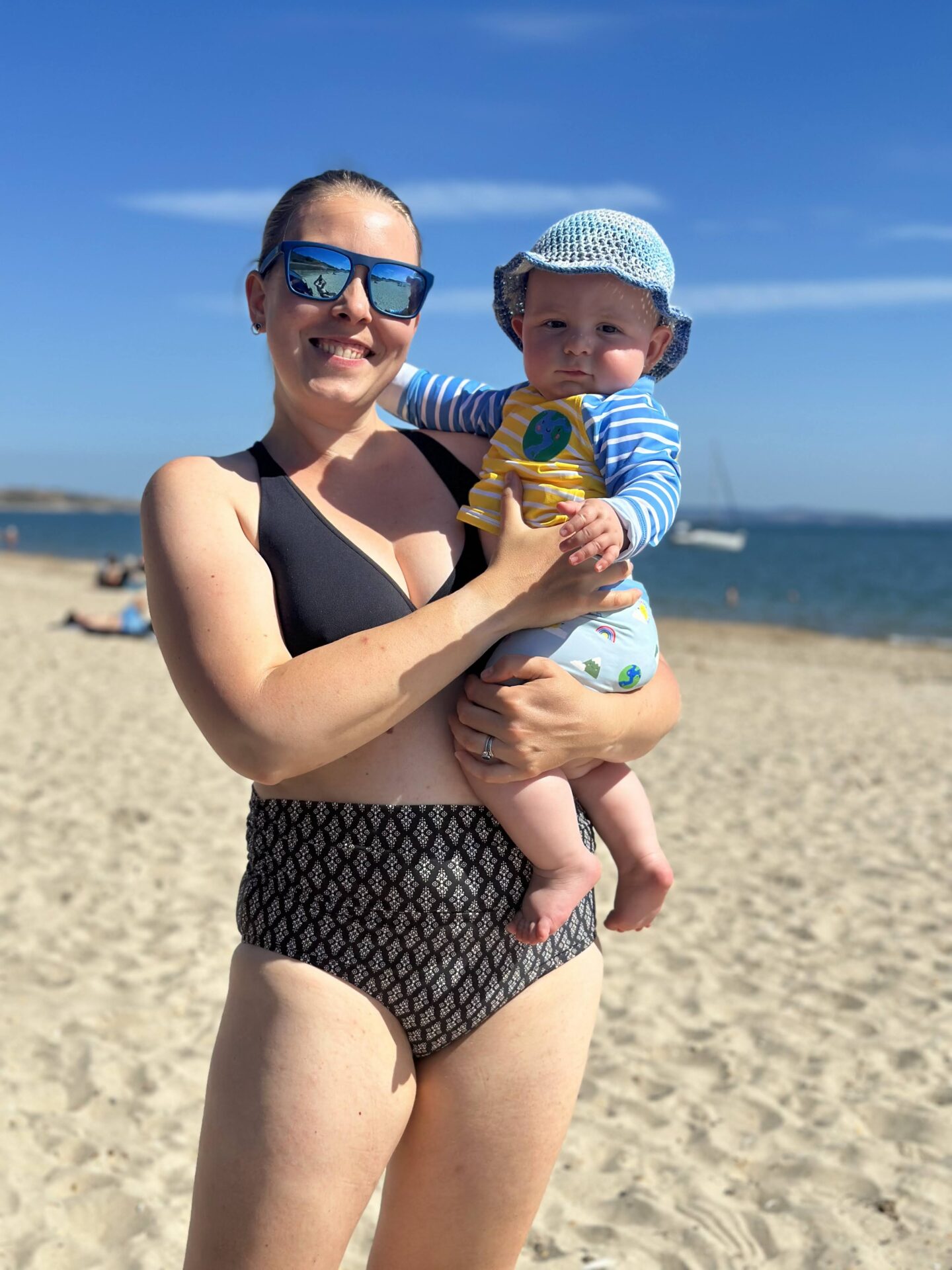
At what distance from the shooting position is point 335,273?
6.05 ft

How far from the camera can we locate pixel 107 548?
2432 inches

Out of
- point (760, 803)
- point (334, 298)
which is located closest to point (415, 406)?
point (334, 298)

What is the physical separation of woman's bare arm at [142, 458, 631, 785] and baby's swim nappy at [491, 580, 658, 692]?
147 millimetres

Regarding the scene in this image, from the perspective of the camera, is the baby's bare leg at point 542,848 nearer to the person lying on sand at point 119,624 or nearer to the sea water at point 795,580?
the sea water at point 795,580

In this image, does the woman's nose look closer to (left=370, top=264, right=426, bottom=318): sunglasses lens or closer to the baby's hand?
(left=370, top=264, right=426, bottom=318): sunglasses lens

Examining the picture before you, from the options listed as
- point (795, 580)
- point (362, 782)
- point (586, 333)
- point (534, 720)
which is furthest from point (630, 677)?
point (795, 580)

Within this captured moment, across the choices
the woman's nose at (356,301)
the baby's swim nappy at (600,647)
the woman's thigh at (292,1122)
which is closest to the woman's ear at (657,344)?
the baby's swim nappy at (600,647)

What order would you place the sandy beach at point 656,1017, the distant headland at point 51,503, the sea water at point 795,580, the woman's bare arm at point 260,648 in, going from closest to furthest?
1. the woman's bare arm at point 260,648
2. the sandy beach at point 656,1017
3. the sea water at point 795,580
4. the distant headland at point 51,503

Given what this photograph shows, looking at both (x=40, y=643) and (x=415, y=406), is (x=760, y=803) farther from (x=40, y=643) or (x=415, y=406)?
(x=40, y=643)

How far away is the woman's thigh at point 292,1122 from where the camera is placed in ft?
5.37

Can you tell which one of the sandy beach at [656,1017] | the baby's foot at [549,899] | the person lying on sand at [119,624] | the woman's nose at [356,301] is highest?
the woman's nose at [356,301]

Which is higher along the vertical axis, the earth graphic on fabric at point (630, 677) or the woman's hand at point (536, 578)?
the woman's hand at point (536, 578)

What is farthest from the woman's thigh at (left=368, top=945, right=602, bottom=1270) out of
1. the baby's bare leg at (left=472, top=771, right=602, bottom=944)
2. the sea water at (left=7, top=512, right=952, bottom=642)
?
the sea water at (left=7, top=512, right=952, bottom=642)

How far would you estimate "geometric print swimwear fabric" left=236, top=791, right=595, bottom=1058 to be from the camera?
1.75 m
